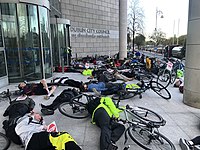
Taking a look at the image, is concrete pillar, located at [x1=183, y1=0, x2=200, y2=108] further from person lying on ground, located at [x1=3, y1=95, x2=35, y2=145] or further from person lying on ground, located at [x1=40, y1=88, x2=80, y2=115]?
person lying on ground, located at [x1=3, y1=95, x2=35, y2=145]

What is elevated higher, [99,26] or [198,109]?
[99,26]

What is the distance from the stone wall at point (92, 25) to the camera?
16.4m

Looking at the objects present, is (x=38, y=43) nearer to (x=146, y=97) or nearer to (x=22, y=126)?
(x=146, y=97)

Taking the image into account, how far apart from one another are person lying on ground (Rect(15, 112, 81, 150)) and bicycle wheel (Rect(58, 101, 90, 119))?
115 cm

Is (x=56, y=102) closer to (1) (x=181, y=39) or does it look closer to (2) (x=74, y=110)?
(2) (x=74, y=110)

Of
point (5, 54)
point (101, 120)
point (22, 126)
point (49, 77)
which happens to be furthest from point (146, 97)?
point (5, 54)

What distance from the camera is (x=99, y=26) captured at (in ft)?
63.7

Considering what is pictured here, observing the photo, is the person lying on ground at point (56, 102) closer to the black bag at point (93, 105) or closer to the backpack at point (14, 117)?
the backpack at point (14, 117)

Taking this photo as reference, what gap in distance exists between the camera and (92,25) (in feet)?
60.5

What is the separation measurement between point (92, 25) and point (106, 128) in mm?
16748

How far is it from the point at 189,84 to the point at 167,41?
41270mm

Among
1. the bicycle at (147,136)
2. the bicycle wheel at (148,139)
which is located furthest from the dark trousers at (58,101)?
the bicycle wheel at (148,139)

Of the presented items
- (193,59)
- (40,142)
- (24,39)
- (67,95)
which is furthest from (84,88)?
(24,39)

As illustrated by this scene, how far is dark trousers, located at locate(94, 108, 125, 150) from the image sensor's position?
2.68 metres
